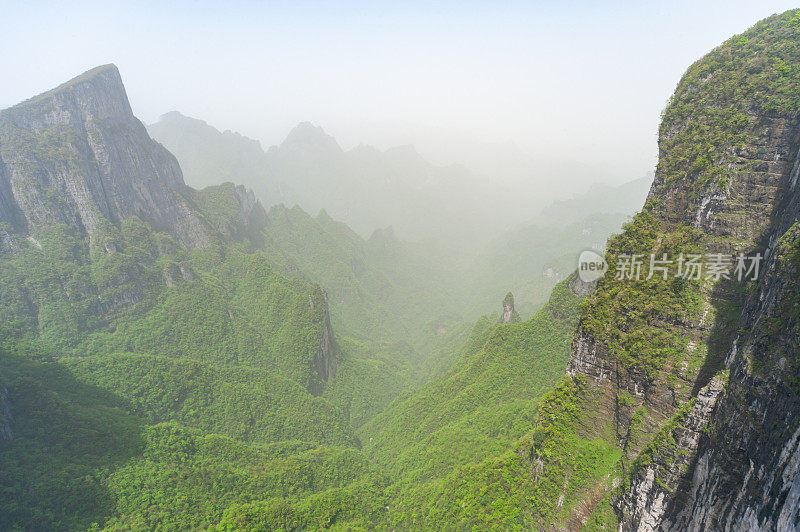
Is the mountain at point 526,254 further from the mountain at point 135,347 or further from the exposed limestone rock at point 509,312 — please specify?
the mountain at point 135,347

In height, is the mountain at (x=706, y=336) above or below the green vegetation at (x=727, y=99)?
below

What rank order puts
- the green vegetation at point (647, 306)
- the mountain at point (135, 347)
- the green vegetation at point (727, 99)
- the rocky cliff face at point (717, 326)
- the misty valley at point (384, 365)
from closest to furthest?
the rocky cliff face at point (717, 326) → the misty valley at point (384, 365) → the green vegetation at point (647, 306) → the green vegetation at point (727, 99) → the mountain at point (135, 347)

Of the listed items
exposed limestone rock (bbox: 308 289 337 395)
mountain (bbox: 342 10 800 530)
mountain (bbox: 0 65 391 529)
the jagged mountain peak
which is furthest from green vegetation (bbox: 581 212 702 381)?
the jagged mountain peak

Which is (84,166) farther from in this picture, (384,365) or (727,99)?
(727,99)

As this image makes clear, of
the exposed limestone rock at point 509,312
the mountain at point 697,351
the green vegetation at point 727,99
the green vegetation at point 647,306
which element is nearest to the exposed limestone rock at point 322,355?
the exposed limestone rock at point 509,312

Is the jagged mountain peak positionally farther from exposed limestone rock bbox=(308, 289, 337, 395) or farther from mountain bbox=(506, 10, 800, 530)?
mountain bbox=(506, 10, 800, 530)

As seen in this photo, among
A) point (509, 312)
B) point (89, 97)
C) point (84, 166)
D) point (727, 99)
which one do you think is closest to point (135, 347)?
point (84, 166)
